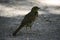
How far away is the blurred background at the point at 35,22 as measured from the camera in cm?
789

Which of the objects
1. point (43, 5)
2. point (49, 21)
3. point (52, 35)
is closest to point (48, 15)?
point (49, 21)

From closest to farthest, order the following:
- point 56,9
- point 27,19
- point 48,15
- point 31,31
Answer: point 27,19 < point 31,31 < point 48,15 < point 56,9

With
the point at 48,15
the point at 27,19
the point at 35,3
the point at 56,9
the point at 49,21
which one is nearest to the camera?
the point at 27,19

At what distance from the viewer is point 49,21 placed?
9.40 metres

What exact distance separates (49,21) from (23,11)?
65.3 inches

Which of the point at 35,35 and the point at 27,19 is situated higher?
the point at 27,19

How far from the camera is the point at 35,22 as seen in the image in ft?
30.2

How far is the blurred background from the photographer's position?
7895 millimetres

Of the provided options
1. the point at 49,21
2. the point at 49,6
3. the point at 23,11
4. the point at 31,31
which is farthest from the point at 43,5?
the point at 31,31

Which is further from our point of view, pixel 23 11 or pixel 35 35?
pixel 23 11

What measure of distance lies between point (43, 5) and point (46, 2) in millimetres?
660

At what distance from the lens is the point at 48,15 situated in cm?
Answer: 1019

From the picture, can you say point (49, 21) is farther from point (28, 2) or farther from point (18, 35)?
point (28, 2)

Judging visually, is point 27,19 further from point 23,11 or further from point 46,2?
point 46,2
